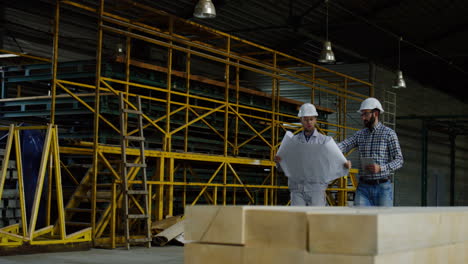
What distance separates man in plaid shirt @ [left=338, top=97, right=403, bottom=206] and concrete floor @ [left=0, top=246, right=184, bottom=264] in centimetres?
315

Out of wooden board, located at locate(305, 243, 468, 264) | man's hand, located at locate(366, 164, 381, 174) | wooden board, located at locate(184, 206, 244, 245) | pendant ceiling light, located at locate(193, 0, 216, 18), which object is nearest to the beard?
man's hand, located at locate(366, 164, 381, 174)

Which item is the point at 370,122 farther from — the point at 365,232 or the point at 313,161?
the point at 365,232

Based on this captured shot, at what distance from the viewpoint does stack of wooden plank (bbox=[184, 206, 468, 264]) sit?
275cm

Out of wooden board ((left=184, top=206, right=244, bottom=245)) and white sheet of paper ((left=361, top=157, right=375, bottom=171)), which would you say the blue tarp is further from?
wooden board ((left=184, top=206, right=244, bottom=245))

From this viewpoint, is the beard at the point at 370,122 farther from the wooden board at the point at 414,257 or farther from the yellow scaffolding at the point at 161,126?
the yellow scaffolding at the point at 161,126

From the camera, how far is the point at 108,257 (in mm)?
9469

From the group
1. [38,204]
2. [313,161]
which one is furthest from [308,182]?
[38,204]

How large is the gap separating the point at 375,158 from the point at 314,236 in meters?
4.58

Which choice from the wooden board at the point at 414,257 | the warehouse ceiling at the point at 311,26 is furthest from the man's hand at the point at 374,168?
the warehouse ceiling at the point at 311,26

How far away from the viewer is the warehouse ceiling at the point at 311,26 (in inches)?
750

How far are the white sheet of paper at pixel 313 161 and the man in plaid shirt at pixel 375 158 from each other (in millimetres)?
302

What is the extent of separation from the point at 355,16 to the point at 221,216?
18.7m

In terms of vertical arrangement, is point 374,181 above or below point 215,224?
above

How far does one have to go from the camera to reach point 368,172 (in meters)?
7.05
